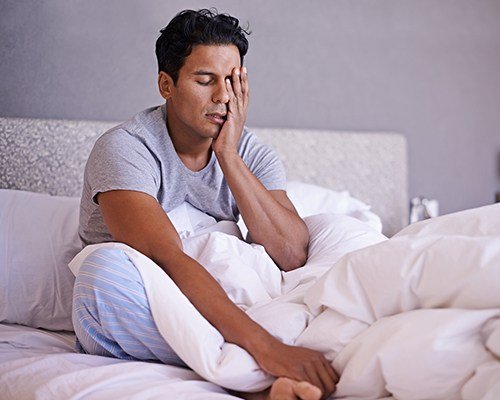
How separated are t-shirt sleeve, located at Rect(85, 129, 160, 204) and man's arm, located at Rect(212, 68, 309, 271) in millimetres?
200

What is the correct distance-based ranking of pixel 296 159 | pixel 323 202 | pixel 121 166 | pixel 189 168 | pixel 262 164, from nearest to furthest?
pixel 121 166, pixel 189 168, pixel 262 164, pixel 323 202, pixel 296 159

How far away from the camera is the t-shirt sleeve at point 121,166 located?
1.81 m

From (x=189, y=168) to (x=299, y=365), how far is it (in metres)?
0.94

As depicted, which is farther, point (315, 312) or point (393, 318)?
point (315, 312)

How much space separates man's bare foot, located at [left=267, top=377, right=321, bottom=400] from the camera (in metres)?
1.19

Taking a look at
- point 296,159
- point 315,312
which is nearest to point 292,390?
point 315,312

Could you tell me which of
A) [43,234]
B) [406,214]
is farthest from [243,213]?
[406,214]

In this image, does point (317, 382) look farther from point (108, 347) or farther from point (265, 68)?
point (265, 68)

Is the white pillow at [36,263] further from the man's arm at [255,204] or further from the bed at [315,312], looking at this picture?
the man's arm at [255,204]

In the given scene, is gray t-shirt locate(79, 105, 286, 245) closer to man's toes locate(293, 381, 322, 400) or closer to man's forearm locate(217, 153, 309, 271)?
man's forearm locate(217, 153, 309, 271)

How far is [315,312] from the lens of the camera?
4.51 ft

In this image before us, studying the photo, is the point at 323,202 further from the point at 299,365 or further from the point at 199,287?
the point at 299,365

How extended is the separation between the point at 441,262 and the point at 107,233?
1066 millimetres

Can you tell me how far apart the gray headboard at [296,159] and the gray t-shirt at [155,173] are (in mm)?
635
